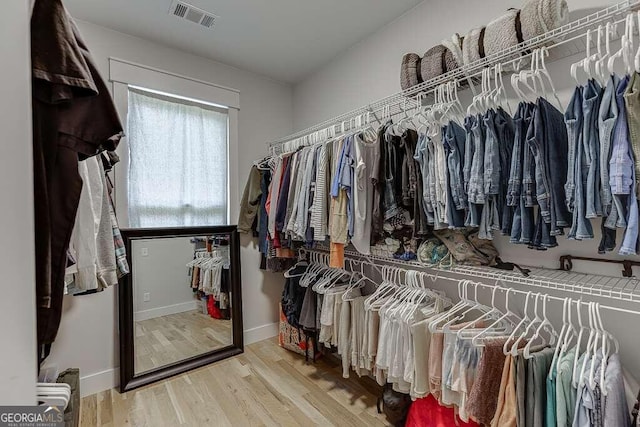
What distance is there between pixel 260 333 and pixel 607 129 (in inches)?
118

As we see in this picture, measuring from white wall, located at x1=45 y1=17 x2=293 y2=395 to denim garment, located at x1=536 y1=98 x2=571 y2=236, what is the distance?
2.43m

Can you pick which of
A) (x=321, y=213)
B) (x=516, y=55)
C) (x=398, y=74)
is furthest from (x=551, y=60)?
(x=321, y=213)

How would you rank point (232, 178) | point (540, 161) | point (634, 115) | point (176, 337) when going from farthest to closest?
point (232, 178) < point (176, 337) < point (540, 161) < point (634, 115)

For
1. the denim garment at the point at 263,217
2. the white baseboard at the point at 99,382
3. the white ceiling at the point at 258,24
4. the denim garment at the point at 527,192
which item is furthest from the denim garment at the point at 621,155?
the white baseboard at the point at 99,382

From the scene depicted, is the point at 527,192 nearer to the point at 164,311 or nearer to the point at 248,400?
the point at 248,400

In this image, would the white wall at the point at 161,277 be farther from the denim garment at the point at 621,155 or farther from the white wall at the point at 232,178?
the denim garment at the point at 621,155

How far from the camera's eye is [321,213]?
6.60 feet

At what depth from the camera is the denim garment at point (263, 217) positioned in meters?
2.77

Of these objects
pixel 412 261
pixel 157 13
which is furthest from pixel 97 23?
pixel 412 261

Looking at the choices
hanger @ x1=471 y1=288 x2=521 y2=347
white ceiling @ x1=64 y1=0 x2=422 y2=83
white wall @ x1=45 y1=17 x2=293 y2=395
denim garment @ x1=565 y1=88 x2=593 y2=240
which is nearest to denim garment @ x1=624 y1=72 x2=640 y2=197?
denim garment @ x1=565 y1=88 x2=593 y2=240

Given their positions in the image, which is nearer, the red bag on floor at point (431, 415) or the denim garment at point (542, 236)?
the denim garment at point (542, 236)

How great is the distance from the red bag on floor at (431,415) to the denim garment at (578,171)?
1.03 metres

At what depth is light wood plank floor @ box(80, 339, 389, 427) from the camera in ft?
6.33

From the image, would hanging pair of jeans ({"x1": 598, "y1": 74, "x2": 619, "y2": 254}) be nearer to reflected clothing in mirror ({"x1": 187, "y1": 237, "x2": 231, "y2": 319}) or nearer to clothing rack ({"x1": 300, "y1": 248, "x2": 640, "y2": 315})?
clothing rack ({"x1": 300, "y1": 248, "x2": 640, "y2": 315})
